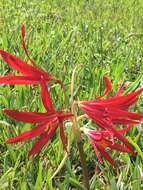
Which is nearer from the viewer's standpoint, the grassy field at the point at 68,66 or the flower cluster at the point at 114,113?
the flower cluster at the point at 114,113

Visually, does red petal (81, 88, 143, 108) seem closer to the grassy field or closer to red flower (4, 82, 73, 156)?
red flower (4, 82, 73, 156)

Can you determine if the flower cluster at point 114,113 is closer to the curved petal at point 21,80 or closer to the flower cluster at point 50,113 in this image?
the flower cluster at point 50,113

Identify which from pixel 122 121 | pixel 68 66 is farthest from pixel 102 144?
pixel 68 66

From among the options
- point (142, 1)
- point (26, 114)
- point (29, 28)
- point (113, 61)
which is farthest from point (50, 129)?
point (142, 1)

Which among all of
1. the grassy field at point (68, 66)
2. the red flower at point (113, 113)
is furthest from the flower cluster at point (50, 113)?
the grassy field at point (68, 66)

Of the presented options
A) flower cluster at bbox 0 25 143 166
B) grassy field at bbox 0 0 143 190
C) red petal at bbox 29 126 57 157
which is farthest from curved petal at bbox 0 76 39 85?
grassy field at bbox 0 0 143 190

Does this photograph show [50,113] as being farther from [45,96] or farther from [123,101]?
[123,101]

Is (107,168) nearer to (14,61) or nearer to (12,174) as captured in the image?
(12,174)
